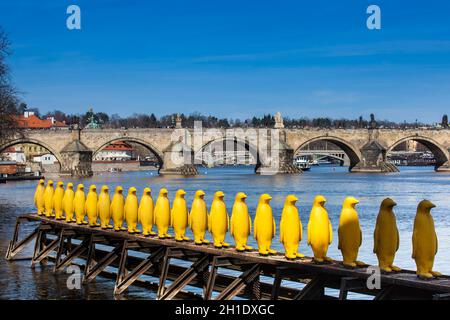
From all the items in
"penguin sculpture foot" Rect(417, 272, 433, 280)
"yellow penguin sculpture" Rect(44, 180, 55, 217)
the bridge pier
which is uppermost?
"yellow penguin sculpture" Rect(44, 180, 55, 217)

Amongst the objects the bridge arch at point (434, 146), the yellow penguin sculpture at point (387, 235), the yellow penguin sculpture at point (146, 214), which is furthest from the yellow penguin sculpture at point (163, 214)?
the bridge arch at point (434, 146)

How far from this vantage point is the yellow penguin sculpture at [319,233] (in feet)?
46.9

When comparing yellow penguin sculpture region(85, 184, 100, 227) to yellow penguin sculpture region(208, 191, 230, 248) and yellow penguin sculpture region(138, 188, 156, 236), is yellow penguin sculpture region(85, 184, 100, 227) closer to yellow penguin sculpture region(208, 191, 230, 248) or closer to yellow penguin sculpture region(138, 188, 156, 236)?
yellow penguin sculpture region(138, 188, 156, 236)

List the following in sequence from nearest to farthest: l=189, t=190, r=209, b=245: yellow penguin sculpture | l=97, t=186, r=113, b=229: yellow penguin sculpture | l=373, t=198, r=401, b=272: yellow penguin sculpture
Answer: l=373, t=198, r=401, b=272: yellow penguin sculpture < l=189, t=190, r=209, b=245: yellow penguin sculpture < l=97, t=186, r=113, b=229: yellow penguin sculpture

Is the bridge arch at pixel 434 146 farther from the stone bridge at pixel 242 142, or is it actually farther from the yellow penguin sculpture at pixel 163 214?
the yellow penguin sculpture at pixel 163 214

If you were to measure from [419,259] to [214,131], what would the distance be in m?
97.3

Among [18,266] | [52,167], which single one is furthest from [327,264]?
[52,167]

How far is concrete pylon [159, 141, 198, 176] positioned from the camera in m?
107

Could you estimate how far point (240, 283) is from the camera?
15.5 metres

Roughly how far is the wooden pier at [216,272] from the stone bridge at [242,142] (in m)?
76.2

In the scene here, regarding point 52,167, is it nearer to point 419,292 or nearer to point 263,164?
point 263,164

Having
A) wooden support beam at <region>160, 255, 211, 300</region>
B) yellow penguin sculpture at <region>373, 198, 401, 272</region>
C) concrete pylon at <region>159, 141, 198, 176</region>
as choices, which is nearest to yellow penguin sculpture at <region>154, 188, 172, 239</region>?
wooden support beam at <region>160, 255, 211, 300</region>

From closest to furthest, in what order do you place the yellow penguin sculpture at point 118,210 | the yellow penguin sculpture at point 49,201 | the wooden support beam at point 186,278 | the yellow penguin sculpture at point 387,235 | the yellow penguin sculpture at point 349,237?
1. the yellow penguin sculpture at point 387,235
2. the yellow penguin sculpture at point 349,237
3. the wooden support beam at point 186,278
4. the yellow penguin sculpture at point 118,210
5. the yellow penguin sculpture at point 49,201

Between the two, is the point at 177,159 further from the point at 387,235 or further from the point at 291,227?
the point at 387,235
